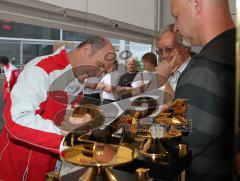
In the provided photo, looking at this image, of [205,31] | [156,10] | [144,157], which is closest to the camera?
[144,157]

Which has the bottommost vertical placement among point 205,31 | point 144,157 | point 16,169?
point 16,169

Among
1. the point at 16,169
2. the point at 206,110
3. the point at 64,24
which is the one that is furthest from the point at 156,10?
the point at 206,110

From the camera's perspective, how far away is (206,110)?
511 millimetres

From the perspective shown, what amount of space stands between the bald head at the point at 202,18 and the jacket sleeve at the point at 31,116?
34 cm

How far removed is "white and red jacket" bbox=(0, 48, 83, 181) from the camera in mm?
655

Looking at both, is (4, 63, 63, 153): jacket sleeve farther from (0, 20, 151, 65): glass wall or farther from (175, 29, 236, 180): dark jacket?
(0, 20, 151, 65): glass wall

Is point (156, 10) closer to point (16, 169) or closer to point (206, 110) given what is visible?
point (16, 169)

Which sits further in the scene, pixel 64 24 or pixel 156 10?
pixel 156 10

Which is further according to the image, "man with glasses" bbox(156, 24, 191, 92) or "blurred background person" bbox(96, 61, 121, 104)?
"man with glasses" bbox(156, 24, 191, 92)

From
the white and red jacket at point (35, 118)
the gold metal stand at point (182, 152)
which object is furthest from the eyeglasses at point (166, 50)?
the gold metal stand at point (182, 152)

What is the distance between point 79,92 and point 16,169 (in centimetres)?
42

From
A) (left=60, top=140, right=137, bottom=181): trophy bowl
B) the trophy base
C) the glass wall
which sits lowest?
the trophy base

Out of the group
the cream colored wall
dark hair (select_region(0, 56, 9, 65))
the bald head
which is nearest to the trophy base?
the bald head

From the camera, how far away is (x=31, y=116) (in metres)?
0.69
